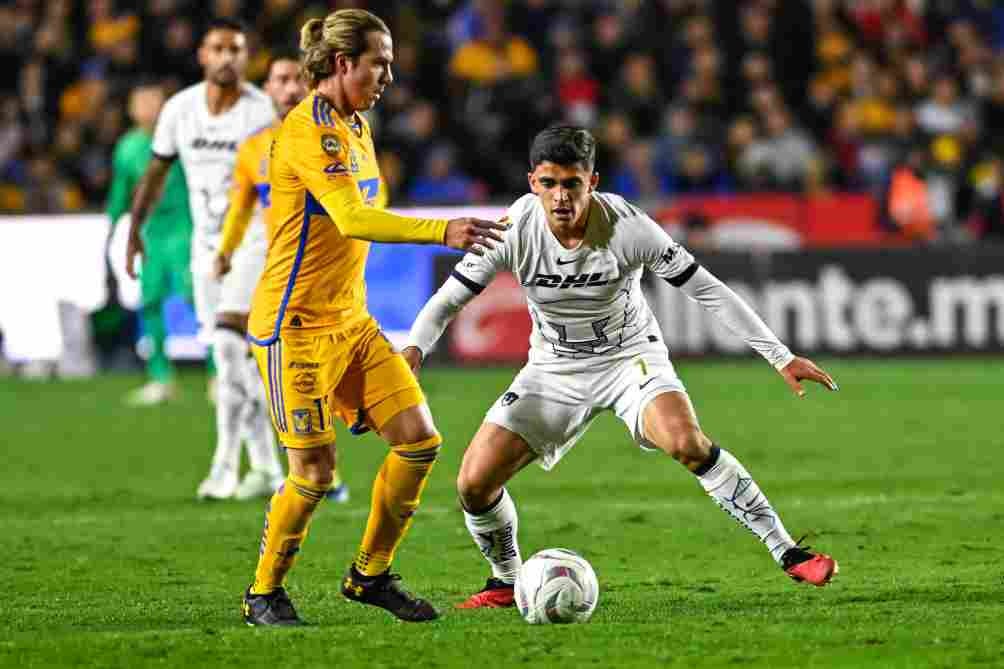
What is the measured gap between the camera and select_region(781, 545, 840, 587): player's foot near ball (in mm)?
6719

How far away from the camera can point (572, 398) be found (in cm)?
717

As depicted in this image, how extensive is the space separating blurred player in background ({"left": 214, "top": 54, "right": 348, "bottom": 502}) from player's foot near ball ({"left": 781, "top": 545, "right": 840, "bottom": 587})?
263 centimetres

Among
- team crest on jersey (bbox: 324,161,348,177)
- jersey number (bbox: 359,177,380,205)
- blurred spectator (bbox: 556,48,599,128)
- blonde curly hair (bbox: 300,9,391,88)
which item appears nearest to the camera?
team crest on jersey (bbox: 324,161,348,177)

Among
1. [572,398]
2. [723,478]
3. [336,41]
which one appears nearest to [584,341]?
[572,398]

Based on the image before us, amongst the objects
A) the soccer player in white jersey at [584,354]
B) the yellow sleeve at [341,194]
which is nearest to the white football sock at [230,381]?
the soccer player in white jersey at [584,354]

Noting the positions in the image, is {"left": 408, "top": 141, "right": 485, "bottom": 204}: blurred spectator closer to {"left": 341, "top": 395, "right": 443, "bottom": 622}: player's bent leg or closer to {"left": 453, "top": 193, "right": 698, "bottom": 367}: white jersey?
{"left": 453, "top": 193, "right": 698, "bottom": 367}: white jersey

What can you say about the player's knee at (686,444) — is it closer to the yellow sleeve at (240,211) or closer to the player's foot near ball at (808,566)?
the player's foot near ball at (808,566)

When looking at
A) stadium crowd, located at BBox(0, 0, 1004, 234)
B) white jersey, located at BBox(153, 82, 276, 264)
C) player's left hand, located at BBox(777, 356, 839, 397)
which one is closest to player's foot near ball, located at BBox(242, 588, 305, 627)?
player's left hand, located at BBox(777, 356, 839, 397)

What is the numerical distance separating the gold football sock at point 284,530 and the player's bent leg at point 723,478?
1.28 metres

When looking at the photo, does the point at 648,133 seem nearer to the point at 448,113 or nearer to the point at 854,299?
the point at 448,113

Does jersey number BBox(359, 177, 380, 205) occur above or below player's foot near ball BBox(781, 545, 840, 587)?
above

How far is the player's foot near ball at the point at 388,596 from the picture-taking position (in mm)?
6676

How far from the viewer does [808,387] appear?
53.3ft

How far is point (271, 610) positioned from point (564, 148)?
6.20 ft
